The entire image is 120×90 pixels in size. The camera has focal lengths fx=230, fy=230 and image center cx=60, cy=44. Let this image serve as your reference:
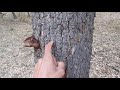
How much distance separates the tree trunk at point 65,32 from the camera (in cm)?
192

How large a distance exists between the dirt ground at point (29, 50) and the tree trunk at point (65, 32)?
11.3ft

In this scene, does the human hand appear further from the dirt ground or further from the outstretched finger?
the dirt ground

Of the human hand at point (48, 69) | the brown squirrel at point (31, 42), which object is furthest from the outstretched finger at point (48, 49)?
the brown squirrel at point (31, 42)

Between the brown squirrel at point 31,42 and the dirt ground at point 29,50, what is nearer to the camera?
the brown squirrel at point 31,42

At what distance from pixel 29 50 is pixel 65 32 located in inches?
198

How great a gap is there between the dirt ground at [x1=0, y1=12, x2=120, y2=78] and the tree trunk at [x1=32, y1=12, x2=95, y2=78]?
11.3 feet

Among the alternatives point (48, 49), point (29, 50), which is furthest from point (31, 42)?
point (29, 50)

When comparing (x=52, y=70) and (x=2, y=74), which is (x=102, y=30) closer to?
(x=2, y=74)

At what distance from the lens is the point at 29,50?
688 cm

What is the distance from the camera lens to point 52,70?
62.6 inches

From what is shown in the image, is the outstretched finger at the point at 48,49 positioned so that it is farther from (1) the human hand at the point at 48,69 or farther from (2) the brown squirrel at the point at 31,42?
(2) the brown squirrel at the point at 31,42

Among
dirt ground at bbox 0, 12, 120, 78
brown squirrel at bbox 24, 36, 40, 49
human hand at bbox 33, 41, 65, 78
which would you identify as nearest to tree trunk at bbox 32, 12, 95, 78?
brown squirrel at bbox 24, 36, 40, 49
